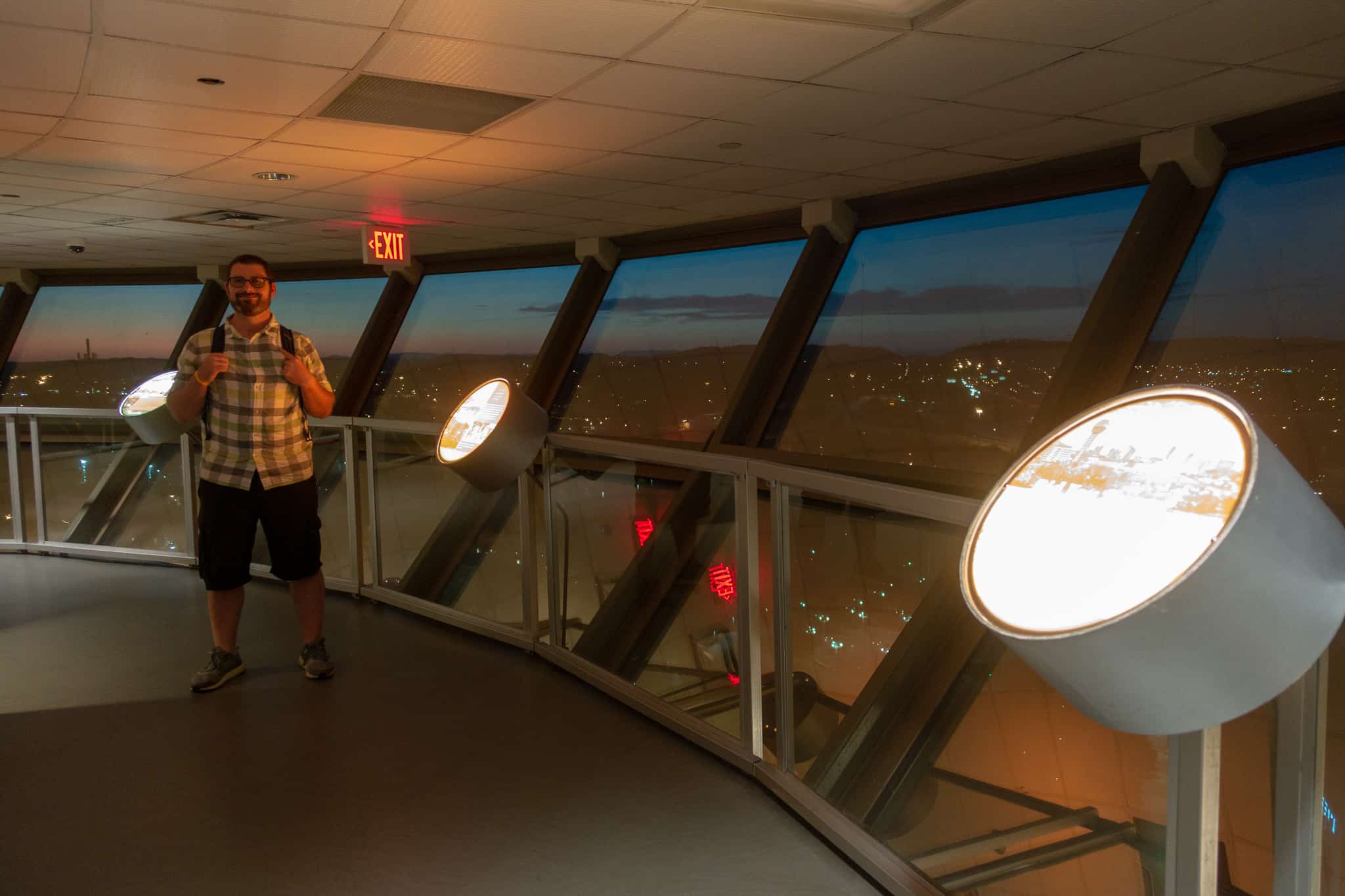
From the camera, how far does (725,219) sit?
244 inches

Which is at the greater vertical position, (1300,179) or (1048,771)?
(1300,179)

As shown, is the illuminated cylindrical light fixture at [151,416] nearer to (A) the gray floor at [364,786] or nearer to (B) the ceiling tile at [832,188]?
(A) the gray floor at [364,786]

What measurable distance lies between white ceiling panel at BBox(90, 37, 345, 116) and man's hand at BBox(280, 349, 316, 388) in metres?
0.83

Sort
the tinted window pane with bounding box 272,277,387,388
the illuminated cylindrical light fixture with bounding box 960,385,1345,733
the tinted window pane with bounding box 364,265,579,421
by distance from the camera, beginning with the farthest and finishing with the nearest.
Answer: the tinted window pane with bounding box 272,277,387,388
the tinted window pane with bounding box 364,265,579,421
the illuminated cylindrical light fixture with bounding box 960,385,1345,733

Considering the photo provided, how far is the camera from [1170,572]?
1.22 m

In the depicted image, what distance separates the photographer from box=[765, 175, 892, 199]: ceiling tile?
498cm

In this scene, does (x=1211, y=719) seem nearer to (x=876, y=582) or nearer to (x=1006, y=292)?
(x=876, y=582)

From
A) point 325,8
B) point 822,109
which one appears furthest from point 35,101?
point 822,109

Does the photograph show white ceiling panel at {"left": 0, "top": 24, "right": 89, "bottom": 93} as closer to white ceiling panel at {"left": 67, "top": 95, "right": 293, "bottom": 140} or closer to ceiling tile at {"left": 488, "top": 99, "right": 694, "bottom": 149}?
white ceiling panel at {"left": 67, "top": 95, "right": 293, "bottom": 140}

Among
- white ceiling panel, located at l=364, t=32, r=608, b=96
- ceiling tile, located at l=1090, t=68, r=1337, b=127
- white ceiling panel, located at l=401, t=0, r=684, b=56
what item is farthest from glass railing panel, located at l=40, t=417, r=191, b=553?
ceiling tile, located at l=1090, t=68, r=1337, b=127

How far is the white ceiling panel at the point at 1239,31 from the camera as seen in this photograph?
261cm

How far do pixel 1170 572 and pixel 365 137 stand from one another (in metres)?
3.55

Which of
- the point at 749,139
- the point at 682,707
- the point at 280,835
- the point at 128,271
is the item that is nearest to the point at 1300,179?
the point at 749,139

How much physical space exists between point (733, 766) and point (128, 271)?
319 inches
